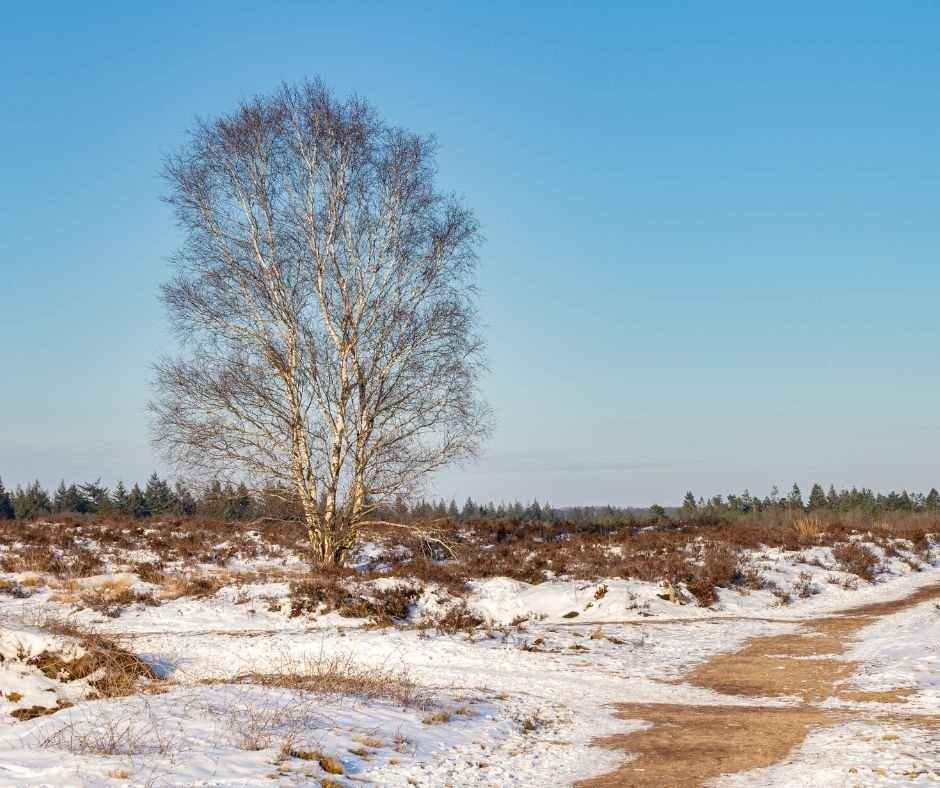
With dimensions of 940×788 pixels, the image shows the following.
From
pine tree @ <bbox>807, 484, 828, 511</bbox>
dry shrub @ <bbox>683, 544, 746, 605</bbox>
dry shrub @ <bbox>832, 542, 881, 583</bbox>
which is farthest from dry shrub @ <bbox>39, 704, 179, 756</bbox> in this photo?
pine tree @ <bbox>807, 484, 828, 511</bbox>

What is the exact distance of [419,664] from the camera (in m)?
12.9

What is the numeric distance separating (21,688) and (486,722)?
6299 millimetres

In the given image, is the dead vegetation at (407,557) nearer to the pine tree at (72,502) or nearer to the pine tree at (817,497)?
the pine tree at (72,502)

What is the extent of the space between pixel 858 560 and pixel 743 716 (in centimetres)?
1666

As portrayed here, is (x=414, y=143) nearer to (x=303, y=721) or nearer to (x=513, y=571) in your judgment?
(x=513, y=571)

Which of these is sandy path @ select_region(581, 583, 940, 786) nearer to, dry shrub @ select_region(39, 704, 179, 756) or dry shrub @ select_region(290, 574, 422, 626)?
dry shrub @ select_region(39, 704, 179, 756)

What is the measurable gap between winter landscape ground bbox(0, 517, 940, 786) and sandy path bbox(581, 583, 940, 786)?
48 mm

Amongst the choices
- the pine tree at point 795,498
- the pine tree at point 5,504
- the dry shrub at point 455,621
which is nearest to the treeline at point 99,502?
the pine tree at point 5,504

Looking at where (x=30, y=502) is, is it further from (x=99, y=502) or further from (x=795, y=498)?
(x=795, y=498)

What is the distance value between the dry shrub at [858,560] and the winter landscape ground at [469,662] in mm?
119

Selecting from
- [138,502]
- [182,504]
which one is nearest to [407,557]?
[182,504]

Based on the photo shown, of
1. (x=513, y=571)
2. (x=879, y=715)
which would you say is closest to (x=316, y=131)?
(x=513, y=571)

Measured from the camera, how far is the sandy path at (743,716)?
7.30m

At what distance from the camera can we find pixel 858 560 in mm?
23750
